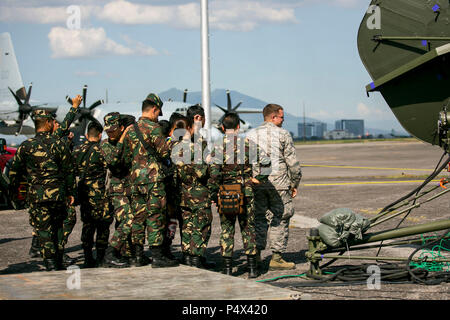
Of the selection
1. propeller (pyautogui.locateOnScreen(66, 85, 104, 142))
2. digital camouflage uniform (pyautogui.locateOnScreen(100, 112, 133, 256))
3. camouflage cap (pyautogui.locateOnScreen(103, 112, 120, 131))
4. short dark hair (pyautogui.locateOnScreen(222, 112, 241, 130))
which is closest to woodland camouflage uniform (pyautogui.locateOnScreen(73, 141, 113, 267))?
digital camouflage uniform (pyautogui.locateOnScreen(100, 112, 133, 256))

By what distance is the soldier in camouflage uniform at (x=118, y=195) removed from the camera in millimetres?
7180

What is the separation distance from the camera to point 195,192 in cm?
713

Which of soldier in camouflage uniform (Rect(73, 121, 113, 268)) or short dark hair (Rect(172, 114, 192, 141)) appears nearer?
short dark hair (Rect(172, 114, 192, 141))

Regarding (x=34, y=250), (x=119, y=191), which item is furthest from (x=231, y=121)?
(x=34, y=250)

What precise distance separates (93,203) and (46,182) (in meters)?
0.96

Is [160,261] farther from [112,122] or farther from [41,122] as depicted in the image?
[41,122]

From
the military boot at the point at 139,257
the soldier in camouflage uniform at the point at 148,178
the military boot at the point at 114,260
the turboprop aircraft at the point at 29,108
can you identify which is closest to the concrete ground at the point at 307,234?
the soldier in camouflage uniform at the point at 148,178

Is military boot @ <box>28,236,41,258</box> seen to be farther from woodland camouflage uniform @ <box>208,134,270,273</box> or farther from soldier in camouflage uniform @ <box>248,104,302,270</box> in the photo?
soldier in camouflage uniform @ <box>248,104,302,270</box>

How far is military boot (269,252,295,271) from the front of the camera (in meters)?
7.38

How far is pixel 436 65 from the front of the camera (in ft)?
22.8

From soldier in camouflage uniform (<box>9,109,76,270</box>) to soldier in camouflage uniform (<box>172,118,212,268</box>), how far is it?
1.53 metres

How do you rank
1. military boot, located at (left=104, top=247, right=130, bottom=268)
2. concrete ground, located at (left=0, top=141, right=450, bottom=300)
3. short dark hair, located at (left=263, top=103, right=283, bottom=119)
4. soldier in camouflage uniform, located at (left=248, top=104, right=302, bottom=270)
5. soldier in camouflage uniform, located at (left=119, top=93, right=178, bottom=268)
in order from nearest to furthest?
concrete ground, located at (left=0, top=141, right=450, bottom=300) → soldier in camouflage uniform, located at (left=119, top=93, right=178, bottom=268) → military boot, located at (left=104, top=247, right=130, bottom=268) → soldier in camouflage uniform, located at (left=248, top=104, right=302, bottom=270) → short dark hair, located at (left=263, top=103, right=283, bottom=119)
